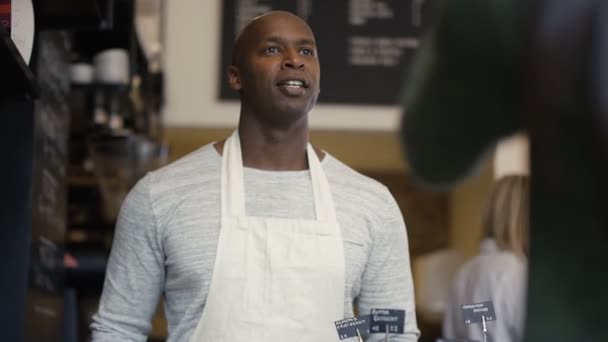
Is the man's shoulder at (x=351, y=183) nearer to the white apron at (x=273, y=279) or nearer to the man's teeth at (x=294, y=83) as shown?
the white apron at (x=273, y=279)

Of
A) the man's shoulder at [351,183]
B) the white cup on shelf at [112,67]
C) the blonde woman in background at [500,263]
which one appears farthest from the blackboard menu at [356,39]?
the man's shoulder at [351,183]

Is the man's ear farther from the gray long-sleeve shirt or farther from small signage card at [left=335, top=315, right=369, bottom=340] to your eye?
small signage card at [left=335, top=315, right=369, bottom=340]

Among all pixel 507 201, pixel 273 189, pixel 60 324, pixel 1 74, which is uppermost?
pixel 1 74

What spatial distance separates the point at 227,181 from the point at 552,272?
1152mm

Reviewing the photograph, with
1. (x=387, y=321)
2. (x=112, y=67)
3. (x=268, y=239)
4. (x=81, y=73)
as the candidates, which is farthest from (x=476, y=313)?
(x=81, y=73)

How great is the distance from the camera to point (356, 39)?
428cm

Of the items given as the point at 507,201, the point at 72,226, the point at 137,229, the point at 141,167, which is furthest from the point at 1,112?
the point at 72,226

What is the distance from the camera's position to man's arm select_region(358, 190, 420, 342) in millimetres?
1933

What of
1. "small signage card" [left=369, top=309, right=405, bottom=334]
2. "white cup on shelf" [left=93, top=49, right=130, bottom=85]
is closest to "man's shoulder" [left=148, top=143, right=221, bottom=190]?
"small signage card" [left=369, top=309, right=405, bottom=334]

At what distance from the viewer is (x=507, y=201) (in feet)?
9.62

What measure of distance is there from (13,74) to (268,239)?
0.68m

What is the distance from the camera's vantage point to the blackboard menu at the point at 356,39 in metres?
4.26

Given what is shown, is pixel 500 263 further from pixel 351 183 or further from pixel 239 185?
pixel 239 185

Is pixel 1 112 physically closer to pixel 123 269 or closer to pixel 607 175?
pixel 123 269
